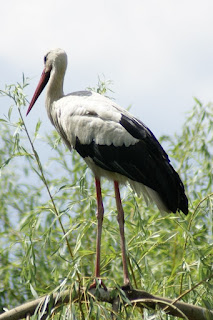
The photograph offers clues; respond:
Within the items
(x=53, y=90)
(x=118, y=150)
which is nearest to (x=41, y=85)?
(x=53, y=90)

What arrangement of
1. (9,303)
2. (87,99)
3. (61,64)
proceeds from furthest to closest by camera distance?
(9,303) < (61,64) < (87,99)

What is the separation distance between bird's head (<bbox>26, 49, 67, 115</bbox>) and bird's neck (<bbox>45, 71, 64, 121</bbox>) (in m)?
0.03

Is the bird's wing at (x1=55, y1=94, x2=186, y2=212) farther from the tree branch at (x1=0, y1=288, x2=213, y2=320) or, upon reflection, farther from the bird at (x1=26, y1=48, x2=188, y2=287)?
the tree branch at (x1=0, y1=288, x2=213, y2=320)

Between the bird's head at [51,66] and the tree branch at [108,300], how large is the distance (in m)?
1.82

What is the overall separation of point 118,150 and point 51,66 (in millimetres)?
1029

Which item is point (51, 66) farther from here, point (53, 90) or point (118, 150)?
→ point (118, 150)

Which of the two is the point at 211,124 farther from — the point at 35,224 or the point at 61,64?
the point at 35,224

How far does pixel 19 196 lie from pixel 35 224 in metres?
2.53

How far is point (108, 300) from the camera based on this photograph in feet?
12.7

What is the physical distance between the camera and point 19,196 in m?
6.94

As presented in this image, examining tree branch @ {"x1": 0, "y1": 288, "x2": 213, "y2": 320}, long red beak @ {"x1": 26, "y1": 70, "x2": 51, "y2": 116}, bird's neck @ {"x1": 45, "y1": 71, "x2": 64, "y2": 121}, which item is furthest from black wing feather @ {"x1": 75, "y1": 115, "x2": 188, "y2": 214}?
long red beak @ {"x1": 26, "y1": 70, "x2": 51, "y2": 116}

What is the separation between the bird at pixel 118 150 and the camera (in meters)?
4.43

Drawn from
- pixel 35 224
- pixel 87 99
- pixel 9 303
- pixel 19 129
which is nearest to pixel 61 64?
pixel 87 99

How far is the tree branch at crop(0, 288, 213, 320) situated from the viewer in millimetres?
3502
